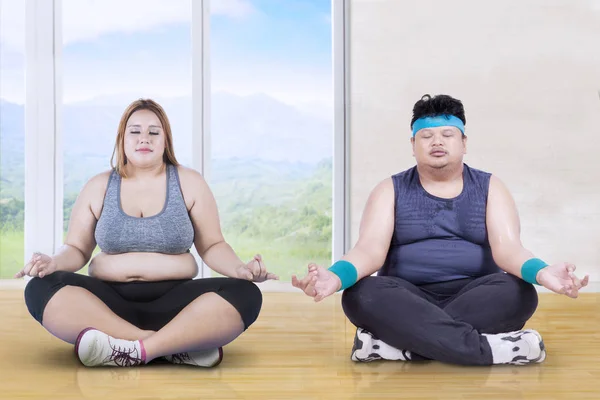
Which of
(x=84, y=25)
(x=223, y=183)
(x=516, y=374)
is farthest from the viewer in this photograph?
(x=223, y=183)

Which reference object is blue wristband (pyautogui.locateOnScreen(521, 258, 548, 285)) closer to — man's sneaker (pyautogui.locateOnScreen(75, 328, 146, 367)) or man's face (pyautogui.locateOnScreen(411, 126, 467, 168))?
man's face (pyautogui.locateOnScreen(411, 126, 467, 168))

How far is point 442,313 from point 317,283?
394 millimetres

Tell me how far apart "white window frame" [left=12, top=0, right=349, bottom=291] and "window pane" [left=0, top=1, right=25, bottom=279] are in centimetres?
139

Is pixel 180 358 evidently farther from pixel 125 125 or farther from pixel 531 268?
pixel 531 268

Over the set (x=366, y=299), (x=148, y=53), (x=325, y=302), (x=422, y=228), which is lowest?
(x=325, y=302)

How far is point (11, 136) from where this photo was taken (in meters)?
7.32

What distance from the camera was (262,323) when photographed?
134 inches

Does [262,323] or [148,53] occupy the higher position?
[148,53]

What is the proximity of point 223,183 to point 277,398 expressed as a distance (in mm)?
5172

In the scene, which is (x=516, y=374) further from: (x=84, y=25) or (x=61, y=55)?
(x=84, y=25)

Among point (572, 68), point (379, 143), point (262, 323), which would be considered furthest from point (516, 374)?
point (572, 68)

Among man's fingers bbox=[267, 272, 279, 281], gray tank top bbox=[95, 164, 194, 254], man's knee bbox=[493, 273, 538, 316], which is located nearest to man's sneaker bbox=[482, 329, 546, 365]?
man's knee bbox=[493, 273, 538, 316]

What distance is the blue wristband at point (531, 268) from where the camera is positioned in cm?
241

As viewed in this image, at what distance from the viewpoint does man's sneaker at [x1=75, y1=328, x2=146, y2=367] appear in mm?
2314
